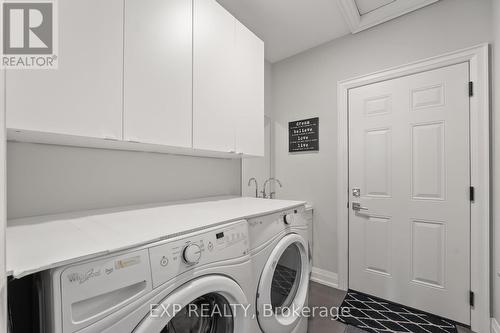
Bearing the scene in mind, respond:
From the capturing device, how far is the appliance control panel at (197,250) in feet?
2.21

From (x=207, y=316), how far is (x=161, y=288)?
1.30 feet

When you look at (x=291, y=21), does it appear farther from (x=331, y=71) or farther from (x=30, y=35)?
(x=30, y=35)

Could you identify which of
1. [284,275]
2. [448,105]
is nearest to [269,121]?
[448,105]

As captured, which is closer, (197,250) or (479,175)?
(197,250)

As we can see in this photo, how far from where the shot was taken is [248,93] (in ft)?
5.42

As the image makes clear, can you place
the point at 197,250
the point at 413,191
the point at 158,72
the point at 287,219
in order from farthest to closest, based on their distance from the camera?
the point at 413,191 < the point at 287,219 < the point at 158,72 < the point at 197,250

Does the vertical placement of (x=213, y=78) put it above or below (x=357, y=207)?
above

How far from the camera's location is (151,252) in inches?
26.0

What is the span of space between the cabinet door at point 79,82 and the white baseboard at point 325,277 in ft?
7.69

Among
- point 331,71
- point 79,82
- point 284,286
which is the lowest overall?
point 284,286

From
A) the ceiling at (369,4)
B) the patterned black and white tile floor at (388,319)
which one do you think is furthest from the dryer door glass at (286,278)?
the ceiling at (369,4)

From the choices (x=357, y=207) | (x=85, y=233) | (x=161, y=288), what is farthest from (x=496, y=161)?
(x=85, y=233)

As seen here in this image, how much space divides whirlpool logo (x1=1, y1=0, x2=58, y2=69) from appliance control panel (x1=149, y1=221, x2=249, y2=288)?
0.78m

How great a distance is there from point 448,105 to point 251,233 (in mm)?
1899
